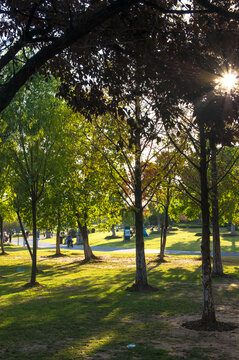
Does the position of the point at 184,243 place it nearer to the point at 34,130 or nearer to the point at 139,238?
the point at 139,238

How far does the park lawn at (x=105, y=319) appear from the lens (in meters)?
7.56

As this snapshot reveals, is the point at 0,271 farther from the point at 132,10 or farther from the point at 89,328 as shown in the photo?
the point at 132,10

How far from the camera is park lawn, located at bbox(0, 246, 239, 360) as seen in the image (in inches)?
298

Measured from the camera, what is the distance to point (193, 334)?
9055 millimetres

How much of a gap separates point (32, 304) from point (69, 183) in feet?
53.7

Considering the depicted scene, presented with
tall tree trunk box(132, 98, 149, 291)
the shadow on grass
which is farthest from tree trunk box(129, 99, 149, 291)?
the shadow on grass

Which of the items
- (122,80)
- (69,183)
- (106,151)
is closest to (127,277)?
(106,151)

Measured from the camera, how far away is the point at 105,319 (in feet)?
35.7

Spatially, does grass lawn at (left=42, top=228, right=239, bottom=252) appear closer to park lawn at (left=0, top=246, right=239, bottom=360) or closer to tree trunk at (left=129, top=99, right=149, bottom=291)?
park lawn at (left=0, top=246, right=239, bottom=360)

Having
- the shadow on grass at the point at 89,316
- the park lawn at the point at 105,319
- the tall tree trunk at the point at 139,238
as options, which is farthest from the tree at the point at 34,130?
the tall tree trunk at the point at 139,238

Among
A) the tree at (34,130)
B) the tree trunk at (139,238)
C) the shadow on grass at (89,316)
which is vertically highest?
the tree at (34,130)

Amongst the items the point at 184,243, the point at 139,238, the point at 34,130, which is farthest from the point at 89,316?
the point at 184,243

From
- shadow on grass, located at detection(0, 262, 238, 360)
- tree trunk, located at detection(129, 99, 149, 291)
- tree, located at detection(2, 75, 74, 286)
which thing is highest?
tree, located at detection(2, 75, 74, 286)

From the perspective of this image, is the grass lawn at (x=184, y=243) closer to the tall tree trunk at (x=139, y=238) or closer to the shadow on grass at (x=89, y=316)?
the shadow on grass at (x=89, y=316)
